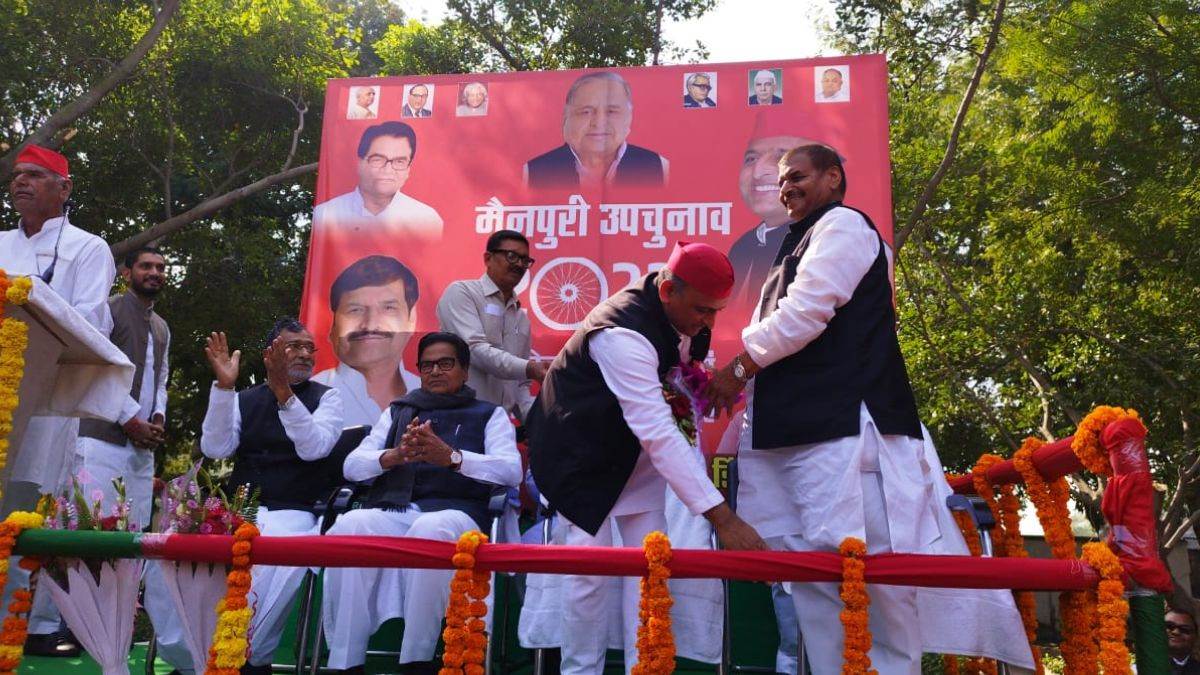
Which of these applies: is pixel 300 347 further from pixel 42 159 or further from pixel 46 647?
pixel 46 647

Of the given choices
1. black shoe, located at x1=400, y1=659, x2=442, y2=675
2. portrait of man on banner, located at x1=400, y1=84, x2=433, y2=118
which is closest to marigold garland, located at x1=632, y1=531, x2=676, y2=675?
black shoe, located at x1=400, y1=659, x2=442, y2=675

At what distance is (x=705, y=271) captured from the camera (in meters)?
2.99

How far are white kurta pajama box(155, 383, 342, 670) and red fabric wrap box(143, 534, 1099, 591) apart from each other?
98 centimetres

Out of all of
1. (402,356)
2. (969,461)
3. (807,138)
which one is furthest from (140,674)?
(969,461)

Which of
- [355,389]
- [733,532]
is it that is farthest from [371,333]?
[733,532]

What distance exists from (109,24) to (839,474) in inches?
397

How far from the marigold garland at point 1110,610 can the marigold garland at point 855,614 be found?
0.60 metres

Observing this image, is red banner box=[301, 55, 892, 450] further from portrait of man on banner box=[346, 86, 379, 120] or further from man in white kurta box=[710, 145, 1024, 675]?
man in white kurta box=[710, 145, 1024, 675]

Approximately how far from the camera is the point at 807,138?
229 inches

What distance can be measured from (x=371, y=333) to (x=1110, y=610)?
4.37 m

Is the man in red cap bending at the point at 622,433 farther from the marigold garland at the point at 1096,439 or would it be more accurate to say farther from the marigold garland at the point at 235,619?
the marigold garland at the point at 1096,439

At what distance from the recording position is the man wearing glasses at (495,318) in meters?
5.12

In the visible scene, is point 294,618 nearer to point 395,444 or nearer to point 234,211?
point 395,444

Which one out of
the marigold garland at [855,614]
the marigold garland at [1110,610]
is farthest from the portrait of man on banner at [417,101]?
the marigold garland at [1110,610]
